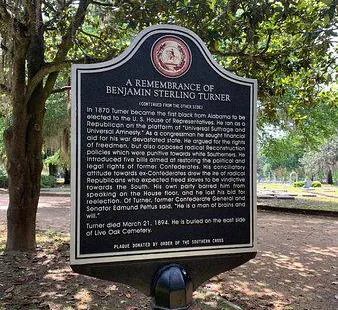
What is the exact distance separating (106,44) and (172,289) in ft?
20.5

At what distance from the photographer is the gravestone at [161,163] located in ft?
9.86

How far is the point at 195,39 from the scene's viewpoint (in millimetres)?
3365

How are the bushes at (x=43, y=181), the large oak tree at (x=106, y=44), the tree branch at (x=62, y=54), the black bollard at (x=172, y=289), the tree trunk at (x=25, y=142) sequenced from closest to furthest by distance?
the black bollard at (x=172, y=289)
the large oak tree at (x=106, y=44)
the tree branch at (x=62, y=54)
the tree trunk at (x=25, y=142)
the bushes at (x=43, y=181)

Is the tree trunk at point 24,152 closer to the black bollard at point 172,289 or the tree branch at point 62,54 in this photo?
the tree branch at point 62,54

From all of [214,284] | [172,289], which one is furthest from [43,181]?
[172,289]

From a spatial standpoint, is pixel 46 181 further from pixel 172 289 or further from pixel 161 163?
pixel 172 289

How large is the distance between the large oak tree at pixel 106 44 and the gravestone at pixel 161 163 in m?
2.82

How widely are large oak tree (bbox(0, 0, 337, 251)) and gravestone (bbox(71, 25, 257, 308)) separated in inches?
111

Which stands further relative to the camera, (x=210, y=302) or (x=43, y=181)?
(x=43, y=181)

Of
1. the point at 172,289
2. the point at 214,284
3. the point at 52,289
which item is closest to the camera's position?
the point at 172,289

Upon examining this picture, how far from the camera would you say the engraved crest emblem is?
3.25m

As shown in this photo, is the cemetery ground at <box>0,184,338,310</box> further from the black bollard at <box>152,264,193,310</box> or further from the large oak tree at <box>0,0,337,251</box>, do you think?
the black bollard at <box>152,264,193,310</box>

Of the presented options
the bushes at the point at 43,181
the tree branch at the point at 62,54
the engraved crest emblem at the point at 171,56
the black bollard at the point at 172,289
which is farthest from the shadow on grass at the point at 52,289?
the bushes at the point at 43,181

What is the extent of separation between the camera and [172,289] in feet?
9.82
